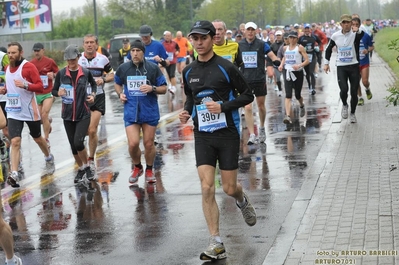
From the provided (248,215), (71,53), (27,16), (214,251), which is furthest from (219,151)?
(27,16)

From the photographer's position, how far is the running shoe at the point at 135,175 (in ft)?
37.7

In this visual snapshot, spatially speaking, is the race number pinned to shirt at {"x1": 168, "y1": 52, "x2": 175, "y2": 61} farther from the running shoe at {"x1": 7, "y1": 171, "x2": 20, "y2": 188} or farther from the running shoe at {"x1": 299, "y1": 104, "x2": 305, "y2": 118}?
the running shoe at {"x1": 7, "y1": 171, "x2": 20, "y2": 188}

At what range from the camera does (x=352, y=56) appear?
1606cm

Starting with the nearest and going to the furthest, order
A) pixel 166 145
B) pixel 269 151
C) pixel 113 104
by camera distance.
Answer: pixel 269 151 < pixel 166 145 < pixel 113 104

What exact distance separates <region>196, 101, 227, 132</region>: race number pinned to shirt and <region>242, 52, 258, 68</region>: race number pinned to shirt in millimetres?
6681

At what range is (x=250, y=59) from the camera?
14.5 m

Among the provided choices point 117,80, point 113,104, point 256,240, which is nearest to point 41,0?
point 113,104

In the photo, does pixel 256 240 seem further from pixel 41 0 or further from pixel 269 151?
pixel 41 0

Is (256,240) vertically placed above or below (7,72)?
below

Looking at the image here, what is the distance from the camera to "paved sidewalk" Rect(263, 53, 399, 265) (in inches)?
281

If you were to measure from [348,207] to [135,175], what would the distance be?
3542 mm

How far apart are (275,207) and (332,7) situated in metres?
129

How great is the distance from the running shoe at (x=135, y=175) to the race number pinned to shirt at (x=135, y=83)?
3.27 feet

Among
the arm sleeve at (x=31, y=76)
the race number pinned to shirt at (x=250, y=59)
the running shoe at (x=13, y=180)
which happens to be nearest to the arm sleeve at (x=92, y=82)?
the arm sleeve at (x=31, y=76)
